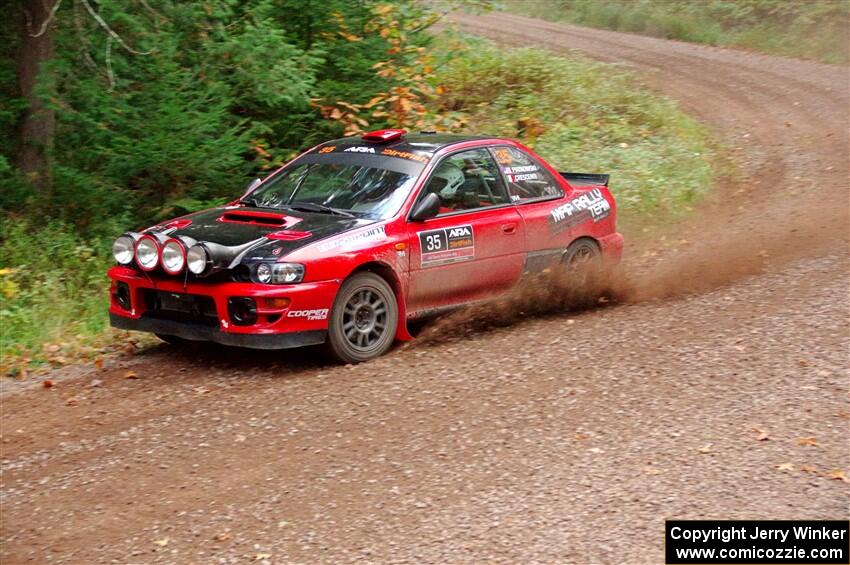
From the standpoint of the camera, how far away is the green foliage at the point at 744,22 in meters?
27.5

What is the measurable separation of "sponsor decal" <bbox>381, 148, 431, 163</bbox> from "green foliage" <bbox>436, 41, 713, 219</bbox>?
5.68m

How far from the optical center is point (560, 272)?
31.7ft

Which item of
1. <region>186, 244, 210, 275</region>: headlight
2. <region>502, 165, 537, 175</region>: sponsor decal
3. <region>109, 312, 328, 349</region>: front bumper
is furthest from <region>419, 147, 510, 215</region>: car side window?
<region>186, 244, 210, 275</region>: headlight

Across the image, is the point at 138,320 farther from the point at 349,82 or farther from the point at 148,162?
the point at 349,82

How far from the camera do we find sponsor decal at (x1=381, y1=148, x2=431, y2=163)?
28.9ft

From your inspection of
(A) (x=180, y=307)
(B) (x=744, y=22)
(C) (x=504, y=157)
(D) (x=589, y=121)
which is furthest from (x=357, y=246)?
(B) (x=744, y=22)

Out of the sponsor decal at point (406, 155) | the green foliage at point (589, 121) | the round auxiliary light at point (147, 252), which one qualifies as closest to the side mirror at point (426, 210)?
the sponsor decal at point (406, 155)

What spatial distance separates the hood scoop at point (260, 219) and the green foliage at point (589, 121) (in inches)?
265

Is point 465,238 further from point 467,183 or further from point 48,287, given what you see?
point 48,287

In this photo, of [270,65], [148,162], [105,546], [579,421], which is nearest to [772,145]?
[270,65]

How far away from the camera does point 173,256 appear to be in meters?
7.76

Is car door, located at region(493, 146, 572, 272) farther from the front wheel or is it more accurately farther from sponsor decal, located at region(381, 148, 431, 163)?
the front wheel

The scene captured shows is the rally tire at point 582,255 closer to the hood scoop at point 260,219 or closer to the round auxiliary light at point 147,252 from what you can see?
the hood scoop at point 260,219

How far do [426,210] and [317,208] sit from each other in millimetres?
916
